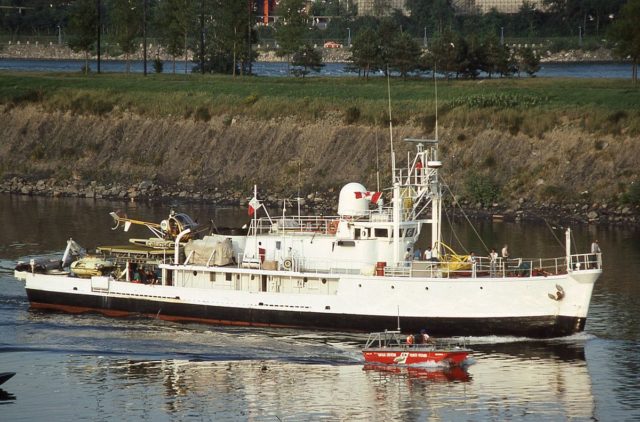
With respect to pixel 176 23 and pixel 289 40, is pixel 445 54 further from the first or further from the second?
pixel 176 23

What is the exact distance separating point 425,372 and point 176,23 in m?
95.6

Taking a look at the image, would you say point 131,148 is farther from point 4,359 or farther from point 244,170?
point 4,359

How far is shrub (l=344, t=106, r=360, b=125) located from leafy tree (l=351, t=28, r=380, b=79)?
2302cm

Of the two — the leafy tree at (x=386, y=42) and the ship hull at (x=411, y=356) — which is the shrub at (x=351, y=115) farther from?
the ship hull at (x=411, y=356)

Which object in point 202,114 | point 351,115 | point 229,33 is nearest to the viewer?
point 351,115

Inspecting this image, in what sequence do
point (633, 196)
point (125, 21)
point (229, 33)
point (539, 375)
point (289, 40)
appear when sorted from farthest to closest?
1. point (125, 21)
2. point (289, 40)
3. point (229, 33)
4. point (633, 196)
5. point (539, 375)

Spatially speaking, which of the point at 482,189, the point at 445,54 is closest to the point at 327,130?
the point at 482,189

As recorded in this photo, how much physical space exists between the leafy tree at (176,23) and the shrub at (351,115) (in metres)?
38.1

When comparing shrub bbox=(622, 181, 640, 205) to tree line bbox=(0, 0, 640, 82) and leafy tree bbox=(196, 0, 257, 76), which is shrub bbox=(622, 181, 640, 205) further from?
leafy tree bbox=(196, 0, 257, 76)

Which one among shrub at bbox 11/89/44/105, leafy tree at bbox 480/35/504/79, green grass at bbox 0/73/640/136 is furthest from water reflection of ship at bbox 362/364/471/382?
leafy tree at bbox 480/35/504/79

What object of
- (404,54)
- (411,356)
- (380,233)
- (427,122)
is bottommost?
(411,356)

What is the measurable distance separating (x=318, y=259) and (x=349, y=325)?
12.2 ft

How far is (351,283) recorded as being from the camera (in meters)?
57.4

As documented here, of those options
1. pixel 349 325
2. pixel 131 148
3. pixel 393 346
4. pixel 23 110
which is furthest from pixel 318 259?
pixel 23 110
